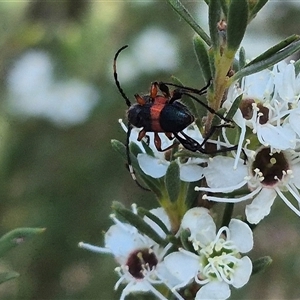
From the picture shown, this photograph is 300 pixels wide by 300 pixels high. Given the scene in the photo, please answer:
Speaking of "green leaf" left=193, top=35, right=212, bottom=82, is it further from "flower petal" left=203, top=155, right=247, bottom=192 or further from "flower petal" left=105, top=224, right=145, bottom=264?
"flower petal" left=105, top=224, right=145, bottom=264

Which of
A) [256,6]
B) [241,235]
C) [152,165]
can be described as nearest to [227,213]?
[241,235]

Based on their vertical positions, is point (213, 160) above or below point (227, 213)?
above

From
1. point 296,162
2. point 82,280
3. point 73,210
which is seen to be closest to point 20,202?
point 73,210

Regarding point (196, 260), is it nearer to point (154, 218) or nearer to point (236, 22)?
point (154, 218)

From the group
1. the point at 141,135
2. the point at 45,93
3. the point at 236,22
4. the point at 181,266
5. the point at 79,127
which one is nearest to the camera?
the point at 236,22

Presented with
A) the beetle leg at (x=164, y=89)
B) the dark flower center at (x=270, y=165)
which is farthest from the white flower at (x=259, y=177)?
the beetle leg at (x=164, y=89)

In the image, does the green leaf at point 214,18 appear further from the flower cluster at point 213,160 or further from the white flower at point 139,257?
the white flower at point 139,257
